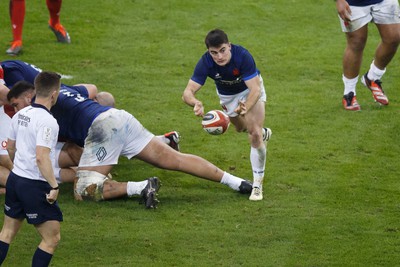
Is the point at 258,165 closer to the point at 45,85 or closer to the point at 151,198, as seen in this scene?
the point at 151,198

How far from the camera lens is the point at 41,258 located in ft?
26.4

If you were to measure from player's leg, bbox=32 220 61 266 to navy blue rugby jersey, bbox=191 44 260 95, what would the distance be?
2.72 m

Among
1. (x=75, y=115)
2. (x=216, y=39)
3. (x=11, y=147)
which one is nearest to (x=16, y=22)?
(x=75, y=115)

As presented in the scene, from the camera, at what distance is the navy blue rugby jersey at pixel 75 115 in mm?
10141

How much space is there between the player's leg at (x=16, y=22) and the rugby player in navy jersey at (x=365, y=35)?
5.04 metres

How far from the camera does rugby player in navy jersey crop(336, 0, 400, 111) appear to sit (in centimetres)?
1253

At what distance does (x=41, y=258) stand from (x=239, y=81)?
3.28m

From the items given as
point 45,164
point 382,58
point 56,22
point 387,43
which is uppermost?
point 45,164

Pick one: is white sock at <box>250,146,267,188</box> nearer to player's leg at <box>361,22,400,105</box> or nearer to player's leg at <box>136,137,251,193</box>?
player's leg at <box>136,137,251,193</box>

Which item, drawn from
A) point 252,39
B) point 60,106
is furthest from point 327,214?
point 252,39

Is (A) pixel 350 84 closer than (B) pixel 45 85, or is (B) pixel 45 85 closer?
(B) pixel 45 85

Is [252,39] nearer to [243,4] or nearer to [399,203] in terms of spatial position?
[243,4]

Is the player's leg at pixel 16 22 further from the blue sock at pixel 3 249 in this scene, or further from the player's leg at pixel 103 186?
the blue sock at pixel 3 249

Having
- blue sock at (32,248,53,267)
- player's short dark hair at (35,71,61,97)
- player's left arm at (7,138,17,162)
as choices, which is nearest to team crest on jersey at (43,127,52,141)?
player's short dark hair at (35,71,61,97)
